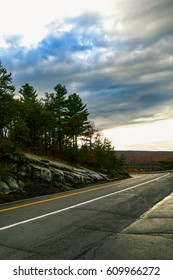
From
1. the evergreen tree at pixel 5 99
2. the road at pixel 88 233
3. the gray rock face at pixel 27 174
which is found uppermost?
the evergreen tree at pixel 5 99

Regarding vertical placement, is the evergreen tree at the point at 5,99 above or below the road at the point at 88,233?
above

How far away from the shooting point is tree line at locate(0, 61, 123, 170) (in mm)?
23688

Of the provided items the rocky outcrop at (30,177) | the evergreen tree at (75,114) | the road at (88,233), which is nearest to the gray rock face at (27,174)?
the rocky outcrop at (30,177)

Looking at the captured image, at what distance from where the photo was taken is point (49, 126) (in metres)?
41.9

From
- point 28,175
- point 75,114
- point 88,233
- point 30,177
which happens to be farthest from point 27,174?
point 75,114

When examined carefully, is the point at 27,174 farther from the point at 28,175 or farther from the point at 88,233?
the point at 88,233

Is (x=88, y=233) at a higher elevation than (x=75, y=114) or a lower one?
lower

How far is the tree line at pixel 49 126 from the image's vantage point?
2369 centimetres

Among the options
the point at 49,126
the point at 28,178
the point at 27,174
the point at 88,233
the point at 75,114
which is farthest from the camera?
the point at 75,114

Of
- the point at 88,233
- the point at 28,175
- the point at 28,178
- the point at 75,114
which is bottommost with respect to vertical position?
the point at 88,233

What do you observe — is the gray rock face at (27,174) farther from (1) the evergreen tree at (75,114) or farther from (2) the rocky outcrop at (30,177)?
(1) the evergreen tree at (75,114)

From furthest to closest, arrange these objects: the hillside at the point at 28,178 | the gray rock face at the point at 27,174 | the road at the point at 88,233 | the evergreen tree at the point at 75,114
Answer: the evergreen tree at the point at 75,114 → the gray rock face at the point at 27,174 → the hillside at the point at 28,178 → the road at the point at 88,233
